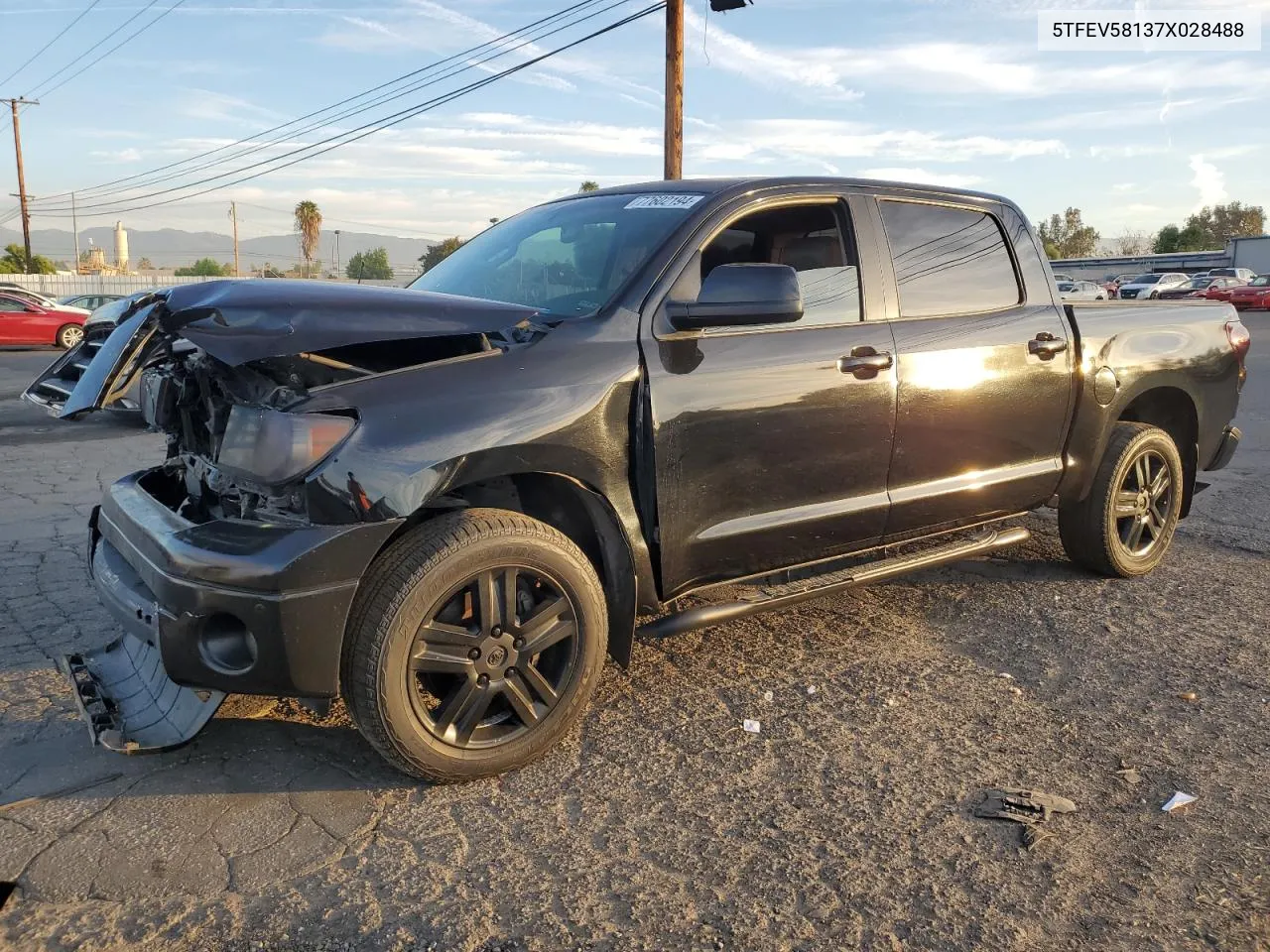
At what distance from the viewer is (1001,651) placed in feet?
13.5

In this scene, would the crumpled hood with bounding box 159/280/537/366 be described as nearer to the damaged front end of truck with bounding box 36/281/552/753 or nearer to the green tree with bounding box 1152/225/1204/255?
the damaged front end of truck with bounding box 36/281/552/753

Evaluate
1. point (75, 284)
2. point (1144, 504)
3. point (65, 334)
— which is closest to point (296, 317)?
point (1144, 504)

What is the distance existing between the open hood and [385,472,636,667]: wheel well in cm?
48

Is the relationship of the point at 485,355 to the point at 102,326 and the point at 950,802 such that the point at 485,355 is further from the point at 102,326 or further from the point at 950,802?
the point at 950,802

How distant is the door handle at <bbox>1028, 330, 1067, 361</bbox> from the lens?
4379mm

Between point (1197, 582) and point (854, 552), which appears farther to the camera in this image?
point (1197, 582)

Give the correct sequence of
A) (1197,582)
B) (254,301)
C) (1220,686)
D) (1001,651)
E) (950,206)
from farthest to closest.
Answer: (1197,582) < (950,206) < (1001,651) < (1220,686) < (254,301)

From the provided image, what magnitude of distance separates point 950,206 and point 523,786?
3.08 metres

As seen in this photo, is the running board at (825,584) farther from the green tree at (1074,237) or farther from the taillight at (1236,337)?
the green tree at (1074,237)

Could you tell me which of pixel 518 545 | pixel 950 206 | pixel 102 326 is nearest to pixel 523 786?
pixel 518 545

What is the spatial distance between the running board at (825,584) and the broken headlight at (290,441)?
125cm

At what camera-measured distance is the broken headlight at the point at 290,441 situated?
2686 mm

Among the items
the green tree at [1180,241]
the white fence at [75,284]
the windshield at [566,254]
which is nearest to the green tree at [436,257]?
the windshield at [566,254]

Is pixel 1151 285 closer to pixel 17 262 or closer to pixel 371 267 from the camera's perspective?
pixel 17 262
